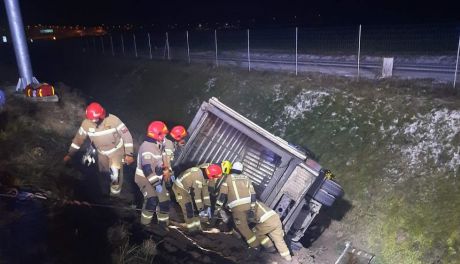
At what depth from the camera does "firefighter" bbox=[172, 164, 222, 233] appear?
626 cm

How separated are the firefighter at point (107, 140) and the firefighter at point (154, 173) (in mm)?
779

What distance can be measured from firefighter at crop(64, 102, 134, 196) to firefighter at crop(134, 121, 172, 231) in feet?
2.56

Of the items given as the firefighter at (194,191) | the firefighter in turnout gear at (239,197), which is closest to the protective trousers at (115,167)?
the firefighter at (194,191)

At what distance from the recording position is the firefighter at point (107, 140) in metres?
6.86

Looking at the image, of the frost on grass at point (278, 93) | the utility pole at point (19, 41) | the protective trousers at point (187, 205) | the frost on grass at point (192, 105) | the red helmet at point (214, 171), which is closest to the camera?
the red helmet at point (214, 171)

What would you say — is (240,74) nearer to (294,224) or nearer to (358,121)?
(358,121)

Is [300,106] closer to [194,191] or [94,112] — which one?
[194,191]

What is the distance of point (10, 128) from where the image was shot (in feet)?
26.4

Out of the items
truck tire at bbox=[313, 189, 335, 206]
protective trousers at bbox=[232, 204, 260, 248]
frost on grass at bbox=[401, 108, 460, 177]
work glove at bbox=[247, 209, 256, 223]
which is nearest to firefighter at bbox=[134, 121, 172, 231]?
protective trousers at bbox=[232, 204, 260, 248]

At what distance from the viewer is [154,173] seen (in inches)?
249

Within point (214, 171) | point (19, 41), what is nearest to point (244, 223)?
point (214, 171)

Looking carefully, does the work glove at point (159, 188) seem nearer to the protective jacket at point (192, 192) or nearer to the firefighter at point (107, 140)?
the protective jacket at point (192, 192)

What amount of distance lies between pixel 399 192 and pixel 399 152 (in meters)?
0.95

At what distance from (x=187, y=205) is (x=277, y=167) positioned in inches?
65.7
